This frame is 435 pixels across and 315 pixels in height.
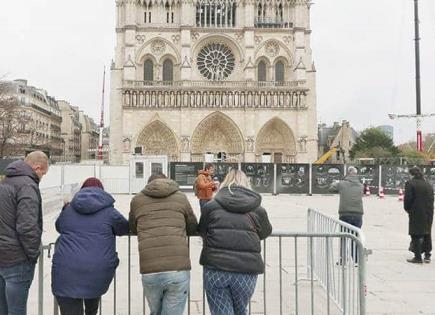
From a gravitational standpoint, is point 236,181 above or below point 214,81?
below

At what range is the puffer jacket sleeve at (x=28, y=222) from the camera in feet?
13.1

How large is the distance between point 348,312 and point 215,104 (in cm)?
3814

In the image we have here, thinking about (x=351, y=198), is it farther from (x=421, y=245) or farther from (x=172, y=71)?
(x=172, y=71)

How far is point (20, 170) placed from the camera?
418cm

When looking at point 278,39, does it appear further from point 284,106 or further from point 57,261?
point 57,261

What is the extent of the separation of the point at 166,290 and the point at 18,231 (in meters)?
1.24

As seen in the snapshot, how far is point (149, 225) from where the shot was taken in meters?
3.90

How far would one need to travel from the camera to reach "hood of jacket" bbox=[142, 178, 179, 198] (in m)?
3.95

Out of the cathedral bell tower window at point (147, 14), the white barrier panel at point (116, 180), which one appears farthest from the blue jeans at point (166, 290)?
the cathedral bell tower window at point (147, 14)

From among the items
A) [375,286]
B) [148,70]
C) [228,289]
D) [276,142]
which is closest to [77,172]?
[148,70]

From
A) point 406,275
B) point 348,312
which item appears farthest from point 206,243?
point 406,275

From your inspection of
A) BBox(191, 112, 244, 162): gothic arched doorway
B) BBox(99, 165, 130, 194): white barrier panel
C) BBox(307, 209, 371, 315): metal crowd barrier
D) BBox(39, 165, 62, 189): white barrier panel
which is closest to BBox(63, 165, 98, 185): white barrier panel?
BBox(39, 165, 62, 189): white barrier panel

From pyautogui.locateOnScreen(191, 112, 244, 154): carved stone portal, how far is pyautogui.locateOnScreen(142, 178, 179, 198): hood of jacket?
38667 mm

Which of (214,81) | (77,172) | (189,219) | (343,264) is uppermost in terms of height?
(214,81)
